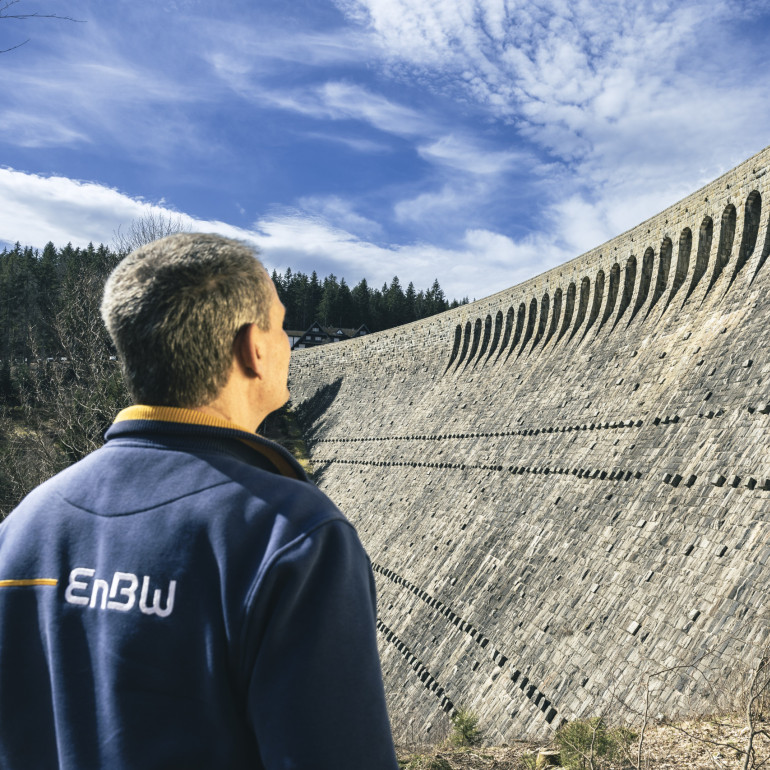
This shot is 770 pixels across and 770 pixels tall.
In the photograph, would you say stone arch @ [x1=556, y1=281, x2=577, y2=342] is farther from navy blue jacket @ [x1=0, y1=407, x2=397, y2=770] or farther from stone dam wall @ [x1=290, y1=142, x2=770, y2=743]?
navy blue jacket @ [x1=0, y1=407, x2=397, y2=770]

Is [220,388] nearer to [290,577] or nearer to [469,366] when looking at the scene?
[290,577]

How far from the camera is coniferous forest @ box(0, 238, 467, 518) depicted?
75.2 ft

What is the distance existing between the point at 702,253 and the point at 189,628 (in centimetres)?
1492

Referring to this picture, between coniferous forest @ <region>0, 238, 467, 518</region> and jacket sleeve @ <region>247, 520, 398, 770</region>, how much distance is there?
69.0 ft

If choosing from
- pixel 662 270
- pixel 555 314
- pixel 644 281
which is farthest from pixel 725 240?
pixel 555 314

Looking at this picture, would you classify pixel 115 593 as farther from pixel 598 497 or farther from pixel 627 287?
pixel 627 287

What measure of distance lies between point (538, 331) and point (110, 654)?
65.5 feet

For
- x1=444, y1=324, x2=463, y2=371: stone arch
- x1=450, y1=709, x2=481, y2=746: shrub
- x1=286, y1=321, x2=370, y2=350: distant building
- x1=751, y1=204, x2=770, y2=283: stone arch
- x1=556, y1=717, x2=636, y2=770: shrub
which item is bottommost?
x1=450, y1=709, x2=481, y2=746: shrub

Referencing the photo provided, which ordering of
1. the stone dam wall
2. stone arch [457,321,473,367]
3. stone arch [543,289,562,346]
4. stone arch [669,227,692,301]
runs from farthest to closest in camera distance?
1. stone arch [457,321,473,367]
2. stone arch [543,289,562,346]
3. stone arch [669,227,692,301]
4. the stone dam wall

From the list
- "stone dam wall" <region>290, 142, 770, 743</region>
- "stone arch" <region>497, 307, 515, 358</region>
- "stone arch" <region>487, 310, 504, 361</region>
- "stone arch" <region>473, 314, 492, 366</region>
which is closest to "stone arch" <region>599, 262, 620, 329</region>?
"stone dam wall" <region>290, 142, 770, 743</region>

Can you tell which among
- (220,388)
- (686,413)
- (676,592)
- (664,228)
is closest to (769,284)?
(686,413)

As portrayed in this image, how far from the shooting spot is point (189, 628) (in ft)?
4.93

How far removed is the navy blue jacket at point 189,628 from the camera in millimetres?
1439

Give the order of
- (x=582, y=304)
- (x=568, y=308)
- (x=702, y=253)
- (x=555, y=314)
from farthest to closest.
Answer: (x=555, y=314), (x=568, y=308), (x=582, y=304), (x=702, y=253)
